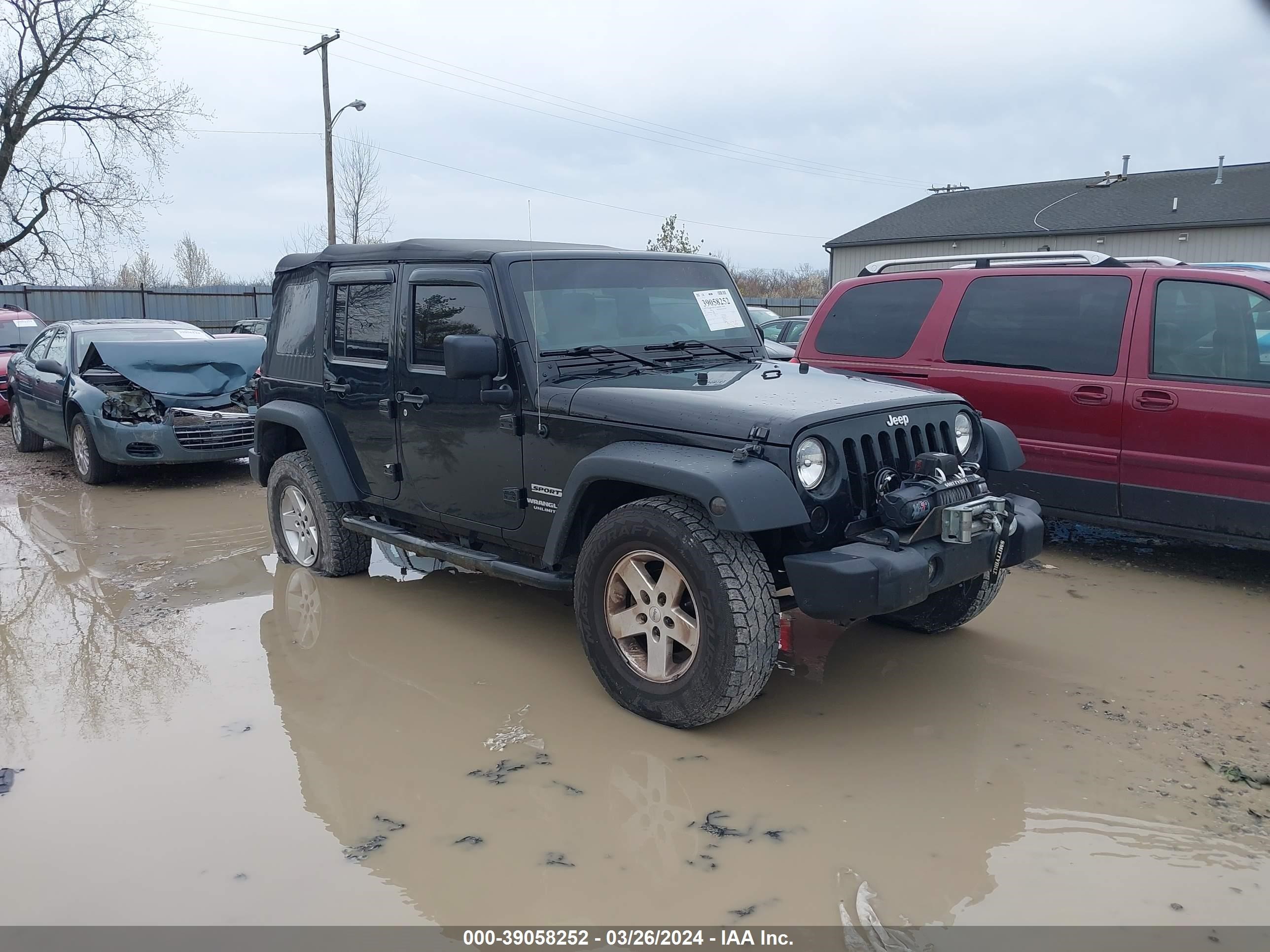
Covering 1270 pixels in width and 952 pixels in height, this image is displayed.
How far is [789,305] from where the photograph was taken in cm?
3094

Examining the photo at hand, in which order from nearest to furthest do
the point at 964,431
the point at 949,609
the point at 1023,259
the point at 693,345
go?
1. the point at 964,431
2. the point at 949,609
3. the point at 693,345
4. the point at 1023,259

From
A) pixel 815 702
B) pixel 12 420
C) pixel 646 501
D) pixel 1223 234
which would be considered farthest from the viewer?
pixel 1223 234

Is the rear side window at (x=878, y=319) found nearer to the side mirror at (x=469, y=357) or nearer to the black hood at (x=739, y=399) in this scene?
the black hood at (x=739, y=399)

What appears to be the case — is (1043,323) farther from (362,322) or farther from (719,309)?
(362,322)

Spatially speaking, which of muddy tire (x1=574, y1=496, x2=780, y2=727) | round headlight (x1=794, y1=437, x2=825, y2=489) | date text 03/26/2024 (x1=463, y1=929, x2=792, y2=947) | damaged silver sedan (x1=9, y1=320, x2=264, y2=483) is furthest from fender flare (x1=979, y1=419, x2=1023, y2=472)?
damaged silver sedan (x1=9, y1=320, x2=264, y2=483)

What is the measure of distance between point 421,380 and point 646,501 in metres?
1.72

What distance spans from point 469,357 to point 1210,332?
4.28 m

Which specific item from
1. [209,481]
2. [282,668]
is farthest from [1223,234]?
[282,668]

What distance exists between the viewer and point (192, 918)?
2824 mm

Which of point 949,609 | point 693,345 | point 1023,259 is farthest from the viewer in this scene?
point 1023,259

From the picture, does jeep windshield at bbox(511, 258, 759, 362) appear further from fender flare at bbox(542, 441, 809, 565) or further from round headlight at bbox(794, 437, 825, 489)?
round headlight at bbox(794, 437, 825, 489)

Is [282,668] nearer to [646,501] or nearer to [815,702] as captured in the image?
[646,501]

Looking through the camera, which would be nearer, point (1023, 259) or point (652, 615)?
point (652, 615)

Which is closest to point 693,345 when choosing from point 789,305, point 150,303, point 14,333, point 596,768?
point 596,768
